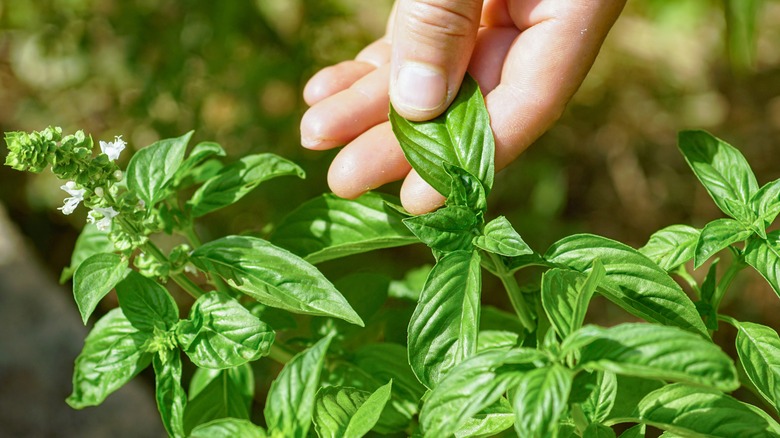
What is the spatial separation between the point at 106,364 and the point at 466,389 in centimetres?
65

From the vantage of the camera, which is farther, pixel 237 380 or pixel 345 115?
pixel 345 115

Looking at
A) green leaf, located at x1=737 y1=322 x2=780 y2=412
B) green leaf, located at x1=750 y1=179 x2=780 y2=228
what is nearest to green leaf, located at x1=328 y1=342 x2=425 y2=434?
green leaf, located at x1=737 y1=322 x2=780 y2=412

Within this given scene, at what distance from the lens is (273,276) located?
3.97ft

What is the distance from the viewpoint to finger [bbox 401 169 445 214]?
1.40 meters

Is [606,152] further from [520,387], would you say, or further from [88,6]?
[520,387]

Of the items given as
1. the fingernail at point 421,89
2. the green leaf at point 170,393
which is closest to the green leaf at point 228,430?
the green leaf at point 170,393

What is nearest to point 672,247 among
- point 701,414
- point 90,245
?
point 701,414

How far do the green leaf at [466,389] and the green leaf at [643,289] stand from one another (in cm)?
24

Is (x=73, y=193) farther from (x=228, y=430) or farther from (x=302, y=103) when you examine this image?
(x=302, y=103)

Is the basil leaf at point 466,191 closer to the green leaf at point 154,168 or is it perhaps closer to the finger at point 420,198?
the finger at point 420,198

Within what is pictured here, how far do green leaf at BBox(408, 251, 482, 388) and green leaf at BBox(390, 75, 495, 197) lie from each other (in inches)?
8.1

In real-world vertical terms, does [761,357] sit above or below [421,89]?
below

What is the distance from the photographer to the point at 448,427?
2.96ft

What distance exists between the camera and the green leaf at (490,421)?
3.66 ft
